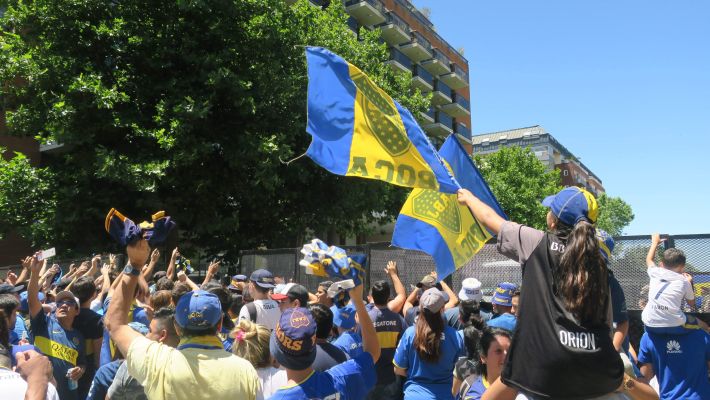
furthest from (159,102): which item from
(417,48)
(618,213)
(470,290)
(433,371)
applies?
(618,213)

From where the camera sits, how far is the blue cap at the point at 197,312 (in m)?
3.03

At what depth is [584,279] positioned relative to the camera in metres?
2.54

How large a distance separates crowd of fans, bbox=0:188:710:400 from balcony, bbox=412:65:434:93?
4638 cm

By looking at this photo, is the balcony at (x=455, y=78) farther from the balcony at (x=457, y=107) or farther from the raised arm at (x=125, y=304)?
the raised arm at (x=125, y=304)

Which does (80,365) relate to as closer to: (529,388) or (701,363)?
(529,388)

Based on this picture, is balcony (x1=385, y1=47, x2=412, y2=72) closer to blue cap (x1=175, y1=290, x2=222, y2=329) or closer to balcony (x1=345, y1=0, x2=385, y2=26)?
balcony (x1=345, y1=0, x2=385, y2=26)

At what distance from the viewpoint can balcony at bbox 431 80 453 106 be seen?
181ft


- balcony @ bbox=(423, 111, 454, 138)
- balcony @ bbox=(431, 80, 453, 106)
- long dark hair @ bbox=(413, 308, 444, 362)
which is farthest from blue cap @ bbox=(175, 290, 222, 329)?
balcony @ bbox=(431, 80, 453, 106)

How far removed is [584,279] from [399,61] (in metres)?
48.2

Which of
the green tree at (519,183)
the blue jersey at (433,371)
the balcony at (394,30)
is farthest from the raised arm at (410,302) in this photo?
the balcony at (394,30)

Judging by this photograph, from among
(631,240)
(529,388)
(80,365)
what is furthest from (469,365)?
(631,240)

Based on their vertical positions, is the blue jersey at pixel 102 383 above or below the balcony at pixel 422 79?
below

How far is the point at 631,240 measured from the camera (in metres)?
8.25

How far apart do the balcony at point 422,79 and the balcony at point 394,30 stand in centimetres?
319
